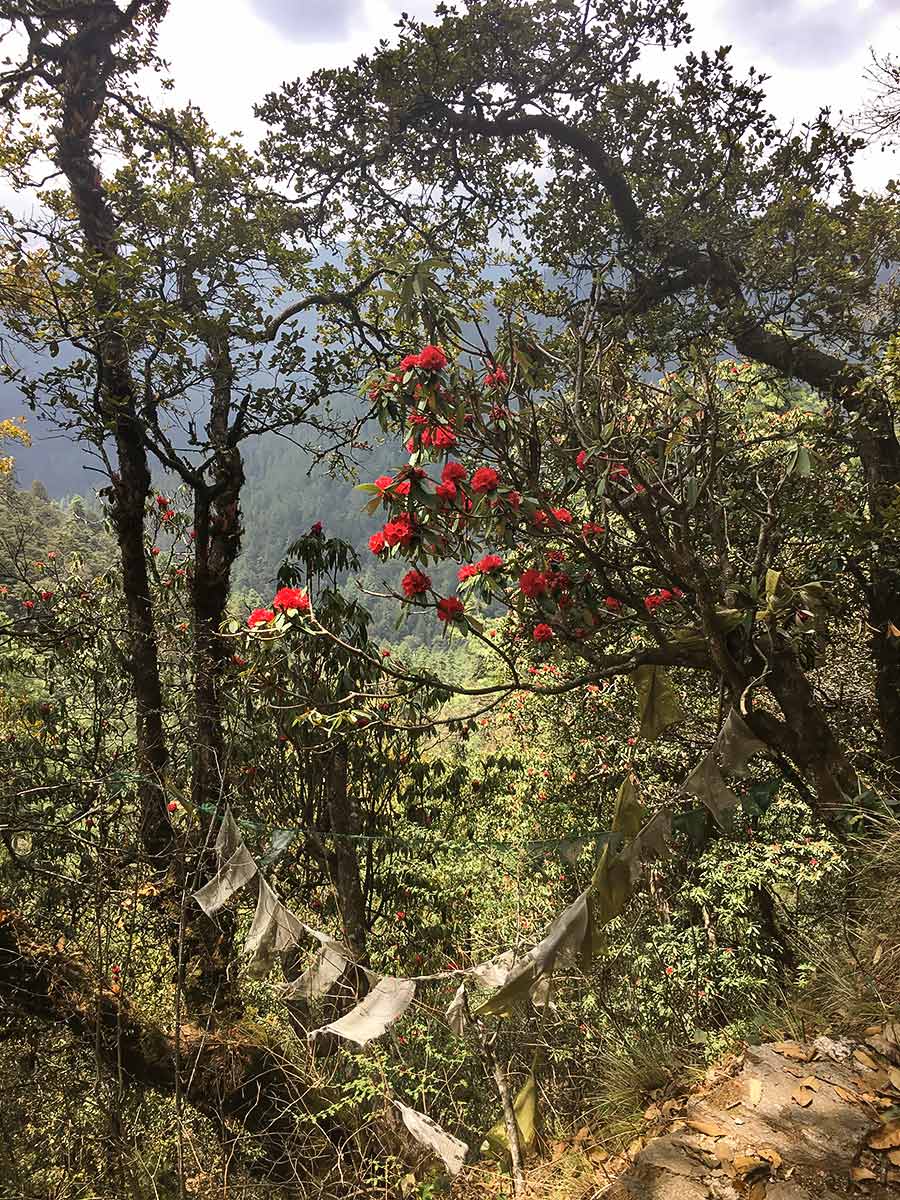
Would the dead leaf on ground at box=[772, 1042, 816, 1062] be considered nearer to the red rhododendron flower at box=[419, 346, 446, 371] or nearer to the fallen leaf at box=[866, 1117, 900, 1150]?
the fallen leaf at box=[866, 1117, 900, 1150]

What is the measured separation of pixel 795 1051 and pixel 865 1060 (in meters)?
0.28

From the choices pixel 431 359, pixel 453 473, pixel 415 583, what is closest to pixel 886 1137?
pixel 415 583

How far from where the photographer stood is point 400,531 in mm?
2631

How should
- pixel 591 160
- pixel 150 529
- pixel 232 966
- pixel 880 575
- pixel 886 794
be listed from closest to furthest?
pixel 886 794 → pixel 880 575 → pixel 232 966 → pixel 591 160 → pixel 150 529

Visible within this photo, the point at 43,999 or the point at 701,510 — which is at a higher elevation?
the point at 701,510

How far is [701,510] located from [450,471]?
1.24 meters

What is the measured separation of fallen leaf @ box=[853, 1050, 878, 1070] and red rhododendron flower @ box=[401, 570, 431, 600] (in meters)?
2.40

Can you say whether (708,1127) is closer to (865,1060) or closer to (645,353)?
(865,1060)

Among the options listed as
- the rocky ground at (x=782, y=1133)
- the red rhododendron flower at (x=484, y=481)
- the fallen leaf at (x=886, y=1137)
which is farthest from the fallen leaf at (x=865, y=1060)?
the red rhododendron flower at (x=484, y=481)

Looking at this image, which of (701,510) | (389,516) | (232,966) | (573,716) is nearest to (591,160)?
(701,510)

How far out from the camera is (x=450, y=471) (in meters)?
2.79

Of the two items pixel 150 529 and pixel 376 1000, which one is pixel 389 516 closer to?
pixel 376 1000

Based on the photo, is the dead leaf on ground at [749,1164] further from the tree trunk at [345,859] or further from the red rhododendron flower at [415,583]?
the tree trunk at [345,859]

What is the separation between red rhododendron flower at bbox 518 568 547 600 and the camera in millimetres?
2691
